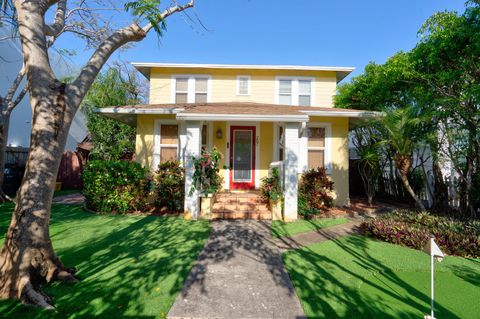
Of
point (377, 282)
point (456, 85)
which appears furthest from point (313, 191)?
point (456, 85)

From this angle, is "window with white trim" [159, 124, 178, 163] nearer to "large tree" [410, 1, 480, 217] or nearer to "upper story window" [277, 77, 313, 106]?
"upper story window" [277, 77, 313, 106]

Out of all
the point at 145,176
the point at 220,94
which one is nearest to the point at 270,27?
the point at 220,94

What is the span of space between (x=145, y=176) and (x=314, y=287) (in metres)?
6.23

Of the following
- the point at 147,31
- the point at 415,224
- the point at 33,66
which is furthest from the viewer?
the point at 415,224

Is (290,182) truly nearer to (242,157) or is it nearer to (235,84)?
(242,157)

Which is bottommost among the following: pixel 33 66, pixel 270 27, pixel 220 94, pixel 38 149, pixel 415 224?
pixel 415 224

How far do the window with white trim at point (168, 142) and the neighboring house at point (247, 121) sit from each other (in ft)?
0.12

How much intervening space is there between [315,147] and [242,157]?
292 centimetres

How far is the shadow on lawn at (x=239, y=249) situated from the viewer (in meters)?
3.57

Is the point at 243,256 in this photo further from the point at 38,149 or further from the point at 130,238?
the point at 38,149

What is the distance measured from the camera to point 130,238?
5.29m

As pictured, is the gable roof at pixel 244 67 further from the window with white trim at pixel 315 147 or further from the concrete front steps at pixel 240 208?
the concrete front steps at pixel 240 208

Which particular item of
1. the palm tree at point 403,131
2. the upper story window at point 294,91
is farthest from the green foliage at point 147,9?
the upper story window at point 294,91

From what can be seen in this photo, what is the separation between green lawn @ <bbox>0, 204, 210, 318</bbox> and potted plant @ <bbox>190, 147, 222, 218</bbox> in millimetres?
597
